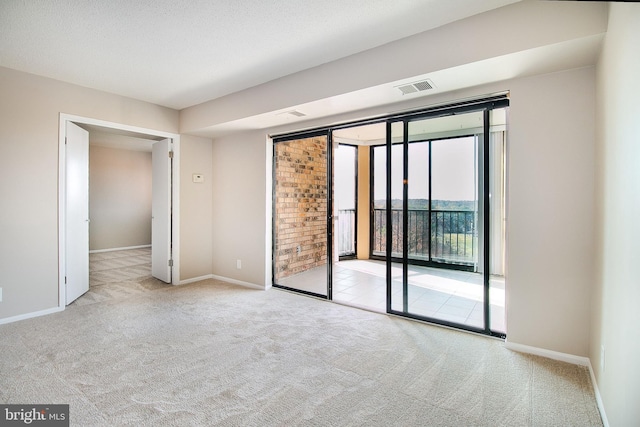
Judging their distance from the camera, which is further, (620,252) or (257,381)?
(257,381)

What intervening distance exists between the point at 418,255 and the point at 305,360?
185cm

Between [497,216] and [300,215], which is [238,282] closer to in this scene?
[300,215]

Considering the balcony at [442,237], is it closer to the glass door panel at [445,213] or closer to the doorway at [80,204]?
the glass door panel at [445,213]

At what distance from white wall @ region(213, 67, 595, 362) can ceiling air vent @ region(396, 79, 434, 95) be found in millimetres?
376

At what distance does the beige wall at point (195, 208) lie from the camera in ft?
16.0

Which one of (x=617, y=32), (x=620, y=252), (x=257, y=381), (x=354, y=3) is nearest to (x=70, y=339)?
(x=257, y=381)

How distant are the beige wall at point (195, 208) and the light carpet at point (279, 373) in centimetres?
156

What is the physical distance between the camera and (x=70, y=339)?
9.48 ft

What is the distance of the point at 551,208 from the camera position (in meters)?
2.52

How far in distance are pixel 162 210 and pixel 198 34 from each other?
120 inches

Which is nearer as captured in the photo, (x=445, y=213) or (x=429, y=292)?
(x=445, y=213)

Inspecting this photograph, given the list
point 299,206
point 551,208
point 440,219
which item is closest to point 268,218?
point 299,206

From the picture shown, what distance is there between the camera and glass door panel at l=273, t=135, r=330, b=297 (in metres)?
4.76

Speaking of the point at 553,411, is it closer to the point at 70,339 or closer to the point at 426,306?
the point at 426,306
